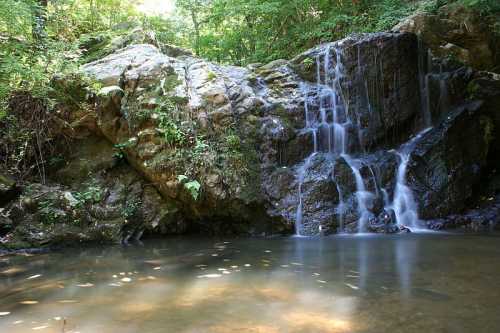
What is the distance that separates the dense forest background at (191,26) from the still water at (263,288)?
12.9ft

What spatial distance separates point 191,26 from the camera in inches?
630

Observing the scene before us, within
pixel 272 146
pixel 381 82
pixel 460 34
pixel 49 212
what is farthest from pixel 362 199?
pixel 460 34

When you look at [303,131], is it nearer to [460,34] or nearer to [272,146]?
[272,146]

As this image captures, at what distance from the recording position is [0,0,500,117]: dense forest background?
25.7 ft

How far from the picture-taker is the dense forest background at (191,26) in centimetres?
782

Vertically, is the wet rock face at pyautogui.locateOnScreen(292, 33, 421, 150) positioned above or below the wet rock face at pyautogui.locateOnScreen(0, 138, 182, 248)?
above

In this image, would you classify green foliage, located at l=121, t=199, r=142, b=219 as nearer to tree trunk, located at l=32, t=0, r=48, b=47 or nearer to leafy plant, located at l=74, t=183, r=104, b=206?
leafy plant, located at l=74, t=183, r=104, b=206

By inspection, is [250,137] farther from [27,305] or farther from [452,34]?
[452,34]

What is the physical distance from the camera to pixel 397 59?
9.55m

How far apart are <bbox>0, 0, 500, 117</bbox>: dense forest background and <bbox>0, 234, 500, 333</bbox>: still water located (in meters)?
3.93

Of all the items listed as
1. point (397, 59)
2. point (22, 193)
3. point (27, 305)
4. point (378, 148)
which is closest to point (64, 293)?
point (27, 305)

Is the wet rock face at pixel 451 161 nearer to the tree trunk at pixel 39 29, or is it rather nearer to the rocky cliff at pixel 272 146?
the rocky cliff at pixel 272 146

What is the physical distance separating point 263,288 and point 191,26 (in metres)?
Answer: 13.8

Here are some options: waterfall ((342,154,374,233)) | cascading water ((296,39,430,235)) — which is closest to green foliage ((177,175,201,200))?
cascading water ((296,39,430,235))
